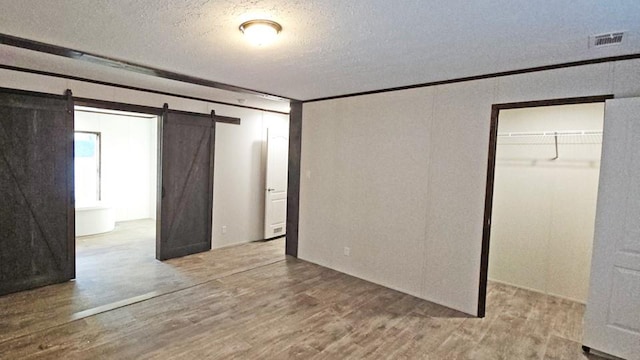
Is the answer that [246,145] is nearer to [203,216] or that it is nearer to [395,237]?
[203,216]

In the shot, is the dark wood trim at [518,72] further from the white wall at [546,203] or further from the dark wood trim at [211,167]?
the dark wood trim at [211,167]

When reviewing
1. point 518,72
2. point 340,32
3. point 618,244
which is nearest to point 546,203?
point 618,244

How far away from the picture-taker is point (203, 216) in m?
5.24

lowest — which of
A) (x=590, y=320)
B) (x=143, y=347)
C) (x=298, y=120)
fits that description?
(x=143, y=347)

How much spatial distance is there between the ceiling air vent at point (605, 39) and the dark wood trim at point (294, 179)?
3526 mm

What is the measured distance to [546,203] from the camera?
154 inches

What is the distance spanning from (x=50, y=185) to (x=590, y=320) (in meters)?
5.43

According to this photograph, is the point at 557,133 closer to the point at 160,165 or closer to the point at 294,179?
the point at 294,179

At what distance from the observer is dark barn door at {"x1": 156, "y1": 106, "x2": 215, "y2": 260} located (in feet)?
15.5

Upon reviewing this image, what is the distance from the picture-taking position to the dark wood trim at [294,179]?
5.11 metres

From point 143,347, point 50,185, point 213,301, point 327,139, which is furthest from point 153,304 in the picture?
point 327,139

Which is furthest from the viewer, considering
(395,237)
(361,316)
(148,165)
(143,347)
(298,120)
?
(148,165)

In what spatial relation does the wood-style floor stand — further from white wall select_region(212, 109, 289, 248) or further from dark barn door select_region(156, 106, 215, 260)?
white wall select_region(212, 109, 289, 248)

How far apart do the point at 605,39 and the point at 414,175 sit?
78.4 inches
